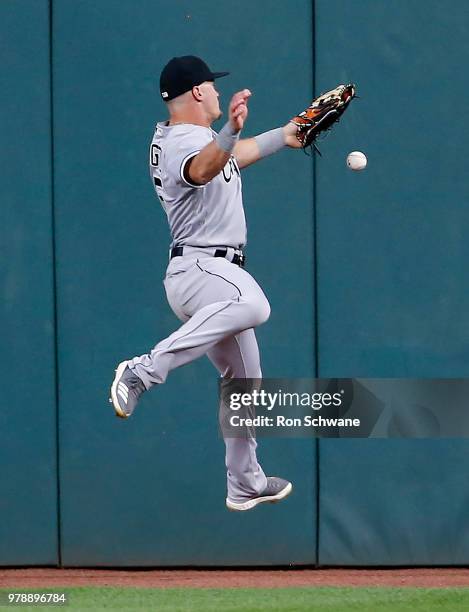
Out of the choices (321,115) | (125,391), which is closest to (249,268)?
(321,115)

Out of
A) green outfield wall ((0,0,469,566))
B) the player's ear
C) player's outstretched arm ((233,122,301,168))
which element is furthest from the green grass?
the player's ear

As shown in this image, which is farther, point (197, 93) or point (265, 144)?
point (265, 144)

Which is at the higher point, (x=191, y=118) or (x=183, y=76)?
(x=183, y=76)

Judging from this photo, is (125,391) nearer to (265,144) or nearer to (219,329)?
(219,329)

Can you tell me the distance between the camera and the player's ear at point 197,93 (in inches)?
243

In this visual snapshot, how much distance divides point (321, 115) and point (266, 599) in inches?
104

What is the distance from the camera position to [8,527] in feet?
28.3

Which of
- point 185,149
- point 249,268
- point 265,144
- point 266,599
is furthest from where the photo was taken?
point 249,268

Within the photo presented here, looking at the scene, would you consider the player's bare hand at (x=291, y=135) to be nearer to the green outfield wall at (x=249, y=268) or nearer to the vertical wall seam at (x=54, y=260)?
the green outfield wall at (x=249, y=268)

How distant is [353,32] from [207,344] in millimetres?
2868

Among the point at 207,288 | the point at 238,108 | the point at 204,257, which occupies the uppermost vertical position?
the point at 238,108

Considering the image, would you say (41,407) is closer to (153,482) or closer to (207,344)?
(153,482)

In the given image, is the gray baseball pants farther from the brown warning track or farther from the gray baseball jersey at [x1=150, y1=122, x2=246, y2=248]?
the brown warning track

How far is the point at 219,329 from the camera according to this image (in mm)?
6105
